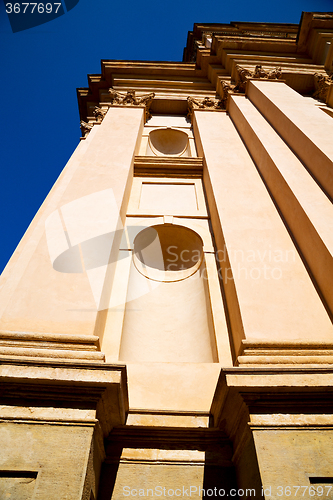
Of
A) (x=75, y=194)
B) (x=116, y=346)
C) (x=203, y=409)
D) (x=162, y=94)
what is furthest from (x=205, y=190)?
(x=162, y=94)

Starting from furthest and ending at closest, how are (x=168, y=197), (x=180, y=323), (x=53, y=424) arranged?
(x=168, y=197) → (x=180, y=323) → (x=53, y=424)

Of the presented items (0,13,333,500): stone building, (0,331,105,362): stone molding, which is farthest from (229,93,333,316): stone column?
(0,331,105,362): stone molding

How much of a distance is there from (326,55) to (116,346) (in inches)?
619

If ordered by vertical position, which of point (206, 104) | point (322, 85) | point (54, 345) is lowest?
point (54, 345)

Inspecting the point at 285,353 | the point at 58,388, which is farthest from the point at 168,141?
the point at 58,388

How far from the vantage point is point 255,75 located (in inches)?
479

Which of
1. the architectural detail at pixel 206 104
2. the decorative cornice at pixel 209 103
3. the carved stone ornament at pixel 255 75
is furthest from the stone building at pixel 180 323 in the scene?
the architectural detail at pixel 206 104

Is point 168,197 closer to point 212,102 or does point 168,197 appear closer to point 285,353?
point 285,353

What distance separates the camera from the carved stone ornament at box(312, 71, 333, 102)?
43.2ft

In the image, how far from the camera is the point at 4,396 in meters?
3.35

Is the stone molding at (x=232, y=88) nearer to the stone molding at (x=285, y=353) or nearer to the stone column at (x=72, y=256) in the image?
the stone column at (x=72, y=256)

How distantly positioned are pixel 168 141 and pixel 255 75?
4.08m

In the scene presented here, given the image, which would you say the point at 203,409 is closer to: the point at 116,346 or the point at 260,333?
the point at 260,333

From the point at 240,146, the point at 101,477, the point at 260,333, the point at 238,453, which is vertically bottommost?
the point at 101,477
